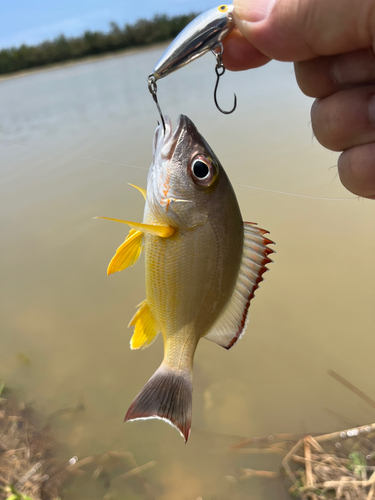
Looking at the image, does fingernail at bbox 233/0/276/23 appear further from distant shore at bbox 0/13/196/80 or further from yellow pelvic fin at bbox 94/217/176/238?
distant shore at bbox 0/13/196/80

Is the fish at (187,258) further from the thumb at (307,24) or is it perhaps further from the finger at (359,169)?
the finger at (359,169)

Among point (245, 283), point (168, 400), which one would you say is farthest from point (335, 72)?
point (168, 400)

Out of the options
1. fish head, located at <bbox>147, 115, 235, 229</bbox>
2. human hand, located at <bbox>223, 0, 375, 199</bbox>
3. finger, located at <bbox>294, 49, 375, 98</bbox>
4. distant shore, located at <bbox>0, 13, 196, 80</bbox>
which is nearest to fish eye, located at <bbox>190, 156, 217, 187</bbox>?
fish head, located at <bbox>147, 115, 235, 229</bbox>

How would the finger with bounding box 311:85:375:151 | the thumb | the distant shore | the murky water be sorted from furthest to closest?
1. the distant shore
2. the murky water
3. the finger with bounding box 311:85:375:151
4. the thumb

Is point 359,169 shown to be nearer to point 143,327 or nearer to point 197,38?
point 197,38

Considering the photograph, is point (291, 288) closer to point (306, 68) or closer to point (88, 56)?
point (306, 68)

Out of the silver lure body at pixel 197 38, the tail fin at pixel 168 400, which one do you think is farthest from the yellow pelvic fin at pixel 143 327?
the silver lure body at pixel 197 38

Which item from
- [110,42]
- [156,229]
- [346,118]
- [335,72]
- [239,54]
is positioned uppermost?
[110,42]
